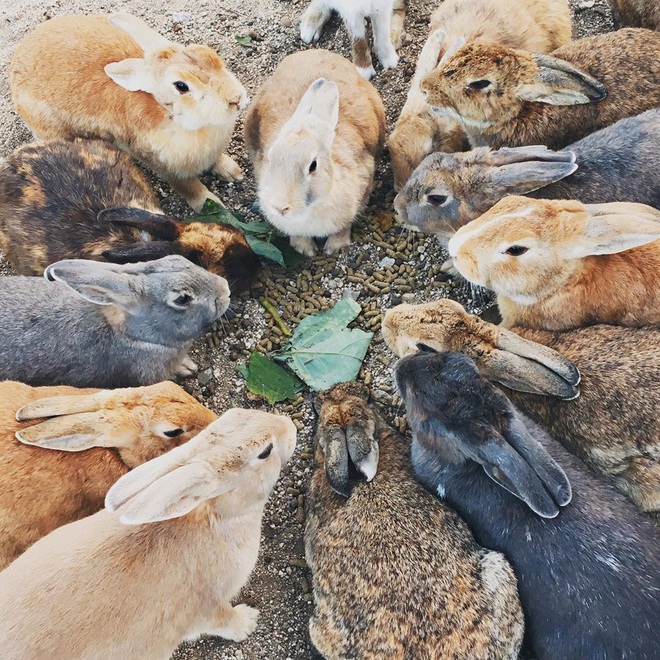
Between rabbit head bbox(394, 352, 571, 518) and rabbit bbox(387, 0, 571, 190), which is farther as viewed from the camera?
rabbit bbox(387, 0, 571, 190)

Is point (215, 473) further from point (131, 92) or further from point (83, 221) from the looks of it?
point (131, 92)

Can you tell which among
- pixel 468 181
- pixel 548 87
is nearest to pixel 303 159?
pixel 468 181

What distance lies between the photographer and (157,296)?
365 cm

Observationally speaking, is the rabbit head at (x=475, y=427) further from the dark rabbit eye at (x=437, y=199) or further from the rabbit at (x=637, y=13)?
the rabbit at (x=637, y=13)

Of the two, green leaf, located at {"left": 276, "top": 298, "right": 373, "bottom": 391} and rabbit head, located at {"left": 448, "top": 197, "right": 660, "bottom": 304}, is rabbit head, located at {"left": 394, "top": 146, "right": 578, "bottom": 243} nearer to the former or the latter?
rabbit head, located at {"left": 448, "top": 197, "right": 660, "bottom": 304}

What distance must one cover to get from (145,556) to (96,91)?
2.88 meters

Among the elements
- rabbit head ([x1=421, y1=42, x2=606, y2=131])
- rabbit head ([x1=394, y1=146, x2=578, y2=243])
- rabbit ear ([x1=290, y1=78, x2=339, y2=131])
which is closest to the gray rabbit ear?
rabbit ear ([x1=290, y1=78, x2=339, y2=131])

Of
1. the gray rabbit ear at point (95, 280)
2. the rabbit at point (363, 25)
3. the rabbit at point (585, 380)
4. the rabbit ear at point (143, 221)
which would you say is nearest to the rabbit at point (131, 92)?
the rabbit ear at point (143, 221)

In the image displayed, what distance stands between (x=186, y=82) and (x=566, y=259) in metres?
2.35

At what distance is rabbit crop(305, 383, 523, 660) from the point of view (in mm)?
2879

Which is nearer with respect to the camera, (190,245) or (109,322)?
(109,322)

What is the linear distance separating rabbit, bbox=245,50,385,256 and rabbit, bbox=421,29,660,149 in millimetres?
466

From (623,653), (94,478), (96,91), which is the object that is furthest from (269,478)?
(96,91)

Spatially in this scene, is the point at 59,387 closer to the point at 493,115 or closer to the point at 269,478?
the point at 269,478
